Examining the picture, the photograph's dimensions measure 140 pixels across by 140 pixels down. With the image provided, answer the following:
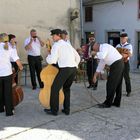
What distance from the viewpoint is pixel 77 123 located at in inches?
221

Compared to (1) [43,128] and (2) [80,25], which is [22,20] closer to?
(2) [80,25]

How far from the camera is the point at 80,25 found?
1332 cm

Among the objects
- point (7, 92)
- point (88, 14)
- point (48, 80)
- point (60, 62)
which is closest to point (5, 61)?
point (7, 92)

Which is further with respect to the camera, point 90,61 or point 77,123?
point 90,61

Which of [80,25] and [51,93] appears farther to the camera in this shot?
[80,25]

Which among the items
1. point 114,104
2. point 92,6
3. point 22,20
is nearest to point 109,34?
point 92,6

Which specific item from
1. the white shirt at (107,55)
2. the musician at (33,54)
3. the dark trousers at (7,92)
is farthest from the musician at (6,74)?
the musician at (33,54)

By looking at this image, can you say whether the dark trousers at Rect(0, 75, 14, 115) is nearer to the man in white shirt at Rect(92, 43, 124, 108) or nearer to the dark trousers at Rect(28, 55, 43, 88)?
the man in white shirt at Rect(92, 43, 124, 108)

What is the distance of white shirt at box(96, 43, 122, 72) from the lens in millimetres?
6211

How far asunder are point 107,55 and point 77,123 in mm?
1593

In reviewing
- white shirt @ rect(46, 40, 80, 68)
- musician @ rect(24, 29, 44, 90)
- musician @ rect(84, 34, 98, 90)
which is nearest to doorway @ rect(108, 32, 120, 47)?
musician @ rect(84, 34, 98, 90)

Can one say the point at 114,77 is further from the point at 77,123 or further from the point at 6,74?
the point at 6,74

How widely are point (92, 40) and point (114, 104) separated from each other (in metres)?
2.64

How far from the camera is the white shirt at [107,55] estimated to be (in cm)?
621
